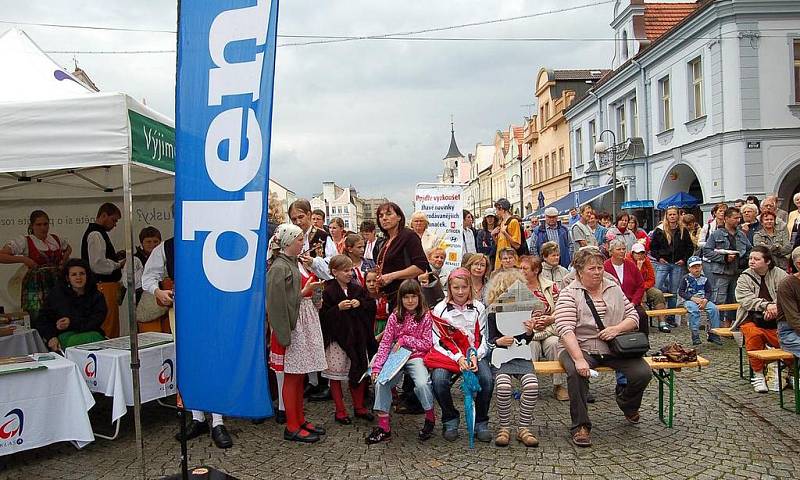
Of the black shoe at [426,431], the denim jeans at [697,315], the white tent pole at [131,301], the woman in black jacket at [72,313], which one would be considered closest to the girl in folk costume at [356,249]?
the black shoe at [426,431]

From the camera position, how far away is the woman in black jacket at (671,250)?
32.5 feet

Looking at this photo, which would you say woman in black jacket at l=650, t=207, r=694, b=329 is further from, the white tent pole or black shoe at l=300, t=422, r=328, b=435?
the white tent pole

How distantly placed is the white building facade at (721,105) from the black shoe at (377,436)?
15.9m

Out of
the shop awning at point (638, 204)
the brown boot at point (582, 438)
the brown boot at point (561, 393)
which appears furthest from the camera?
the shop awning at point (638, 204)

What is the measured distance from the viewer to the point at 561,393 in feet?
19.7

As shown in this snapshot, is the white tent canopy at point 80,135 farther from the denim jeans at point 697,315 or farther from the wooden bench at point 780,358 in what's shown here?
the denim jeans at point 697,315

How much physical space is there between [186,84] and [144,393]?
2.80 meters

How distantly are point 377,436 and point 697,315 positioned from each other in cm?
539

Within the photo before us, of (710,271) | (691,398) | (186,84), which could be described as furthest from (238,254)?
(710,271)

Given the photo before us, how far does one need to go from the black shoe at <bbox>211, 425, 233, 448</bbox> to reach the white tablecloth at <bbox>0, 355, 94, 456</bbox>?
885mm

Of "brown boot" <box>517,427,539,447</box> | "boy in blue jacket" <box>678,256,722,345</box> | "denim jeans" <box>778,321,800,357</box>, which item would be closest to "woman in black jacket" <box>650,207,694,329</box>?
"boy in blue jacket" <box>678,256,722,345</box>

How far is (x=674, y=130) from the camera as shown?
69.8ft

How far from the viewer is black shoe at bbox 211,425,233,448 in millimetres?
4891

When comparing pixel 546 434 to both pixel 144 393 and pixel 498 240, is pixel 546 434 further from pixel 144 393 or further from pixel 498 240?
pixel 498 240
